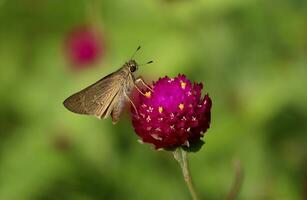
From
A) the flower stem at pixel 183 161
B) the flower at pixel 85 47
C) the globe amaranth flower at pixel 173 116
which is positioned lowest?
the flower stem at pixel 183 161

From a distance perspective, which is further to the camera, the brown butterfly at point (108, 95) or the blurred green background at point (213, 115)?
the blurred green background at point (213, 115)

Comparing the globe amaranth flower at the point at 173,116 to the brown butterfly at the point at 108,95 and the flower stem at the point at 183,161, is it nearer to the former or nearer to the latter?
the flower stem at the point at 183,161

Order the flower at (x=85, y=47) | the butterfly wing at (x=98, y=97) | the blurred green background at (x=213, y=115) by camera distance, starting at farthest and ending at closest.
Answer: the flower at (x=85, y=47), the blurred green background at (x=213, y=115), the butterfly wing at (x=98, y=97)

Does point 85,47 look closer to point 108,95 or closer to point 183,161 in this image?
point 108,95

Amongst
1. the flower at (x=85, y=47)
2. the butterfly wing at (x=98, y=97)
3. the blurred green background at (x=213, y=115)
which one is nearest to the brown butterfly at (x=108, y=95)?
the butterfly wing at (x=98, y=97)

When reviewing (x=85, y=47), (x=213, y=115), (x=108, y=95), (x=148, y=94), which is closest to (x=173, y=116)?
(x=148, y=94)

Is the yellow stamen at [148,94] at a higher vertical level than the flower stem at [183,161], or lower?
higher

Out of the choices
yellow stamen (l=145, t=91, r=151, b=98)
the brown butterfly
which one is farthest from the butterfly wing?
yellow stamen (l=145, t=91, r=151, b=98)
